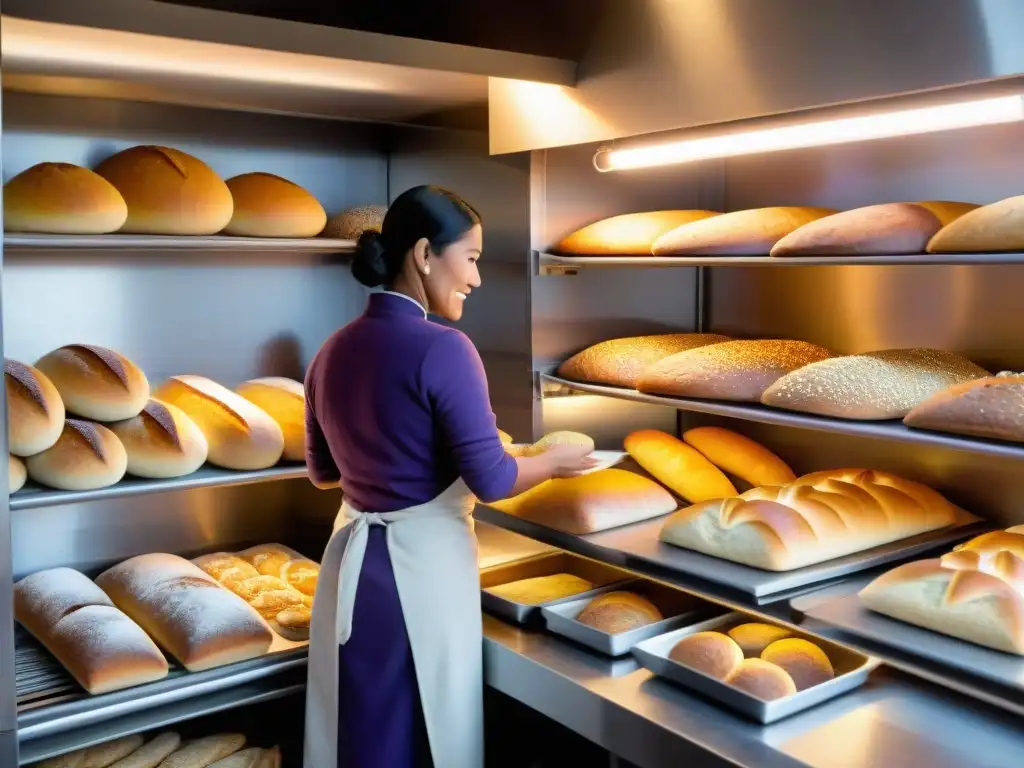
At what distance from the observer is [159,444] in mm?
1992

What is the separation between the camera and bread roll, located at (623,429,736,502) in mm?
2238

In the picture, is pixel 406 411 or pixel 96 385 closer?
pixel 406 411

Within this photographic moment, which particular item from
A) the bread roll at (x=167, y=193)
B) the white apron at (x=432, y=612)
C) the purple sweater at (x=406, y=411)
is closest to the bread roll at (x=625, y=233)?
the purple sweater at (x=406, y=411)

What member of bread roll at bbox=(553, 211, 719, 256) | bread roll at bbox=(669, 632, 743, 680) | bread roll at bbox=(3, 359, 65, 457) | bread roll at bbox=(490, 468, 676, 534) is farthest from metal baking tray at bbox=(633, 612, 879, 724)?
bread roll at bbox=(3, 359, 65, 457)

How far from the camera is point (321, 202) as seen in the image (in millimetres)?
2643

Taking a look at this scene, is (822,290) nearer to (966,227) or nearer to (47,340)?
(966,227)

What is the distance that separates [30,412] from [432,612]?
2.69ft

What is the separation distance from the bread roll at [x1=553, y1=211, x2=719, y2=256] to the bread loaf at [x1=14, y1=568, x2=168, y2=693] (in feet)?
3.84

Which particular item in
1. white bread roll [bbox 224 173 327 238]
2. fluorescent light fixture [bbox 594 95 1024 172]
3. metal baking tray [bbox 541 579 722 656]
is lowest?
metal baking tray [bbox 541 579 722 656]

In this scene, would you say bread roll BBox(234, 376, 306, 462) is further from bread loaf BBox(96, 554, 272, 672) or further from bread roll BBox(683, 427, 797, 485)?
bread roll BBox(683, 427, 797, 485)

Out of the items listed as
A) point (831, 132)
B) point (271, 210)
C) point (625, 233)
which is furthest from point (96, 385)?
point (831, 132)

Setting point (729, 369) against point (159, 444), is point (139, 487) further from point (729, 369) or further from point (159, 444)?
point (729, 369)

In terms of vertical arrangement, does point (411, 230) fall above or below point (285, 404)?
above

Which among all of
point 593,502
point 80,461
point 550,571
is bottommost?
point 550,571
